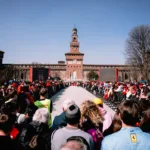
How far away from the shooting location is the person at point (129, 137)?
8.15ft

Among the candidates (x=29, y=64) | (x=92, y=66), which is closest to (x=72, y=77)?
(x=92, y=66)

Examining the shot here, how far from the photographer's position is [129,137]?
8.34 ft

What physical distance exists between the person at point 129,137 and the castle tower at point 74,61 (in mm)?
86421

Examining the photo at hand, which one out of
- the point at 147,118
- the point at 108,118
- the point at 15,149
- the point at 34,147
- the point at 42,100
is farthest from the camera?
the point at 42,100

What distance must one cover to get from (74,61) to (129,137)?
293 ft

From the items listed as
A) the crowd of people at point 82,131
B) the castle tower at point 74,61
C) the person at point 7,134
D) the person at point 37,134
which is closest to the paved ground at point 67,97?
the person at point 37,134

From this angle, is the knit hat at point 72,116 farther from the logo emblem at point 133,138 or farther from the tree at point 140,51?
the tree at point 140,51

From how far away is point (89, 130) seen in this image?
3564mm

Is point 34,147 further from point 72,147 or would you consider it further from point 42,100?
point 42,100

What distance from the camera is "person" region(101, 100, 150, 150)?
8.15ft

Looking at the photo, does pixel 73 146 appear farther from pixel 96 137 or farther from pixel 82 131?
pixel 96 137

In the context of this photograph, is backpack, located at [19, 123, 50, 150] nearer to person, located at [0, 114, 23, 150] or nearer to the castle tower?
person, located at [0, 114, 23, 150]

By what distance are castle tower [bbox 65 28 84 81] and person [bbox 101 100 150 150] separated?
86.4 m

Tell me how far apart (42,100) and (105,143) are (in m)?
3.34
